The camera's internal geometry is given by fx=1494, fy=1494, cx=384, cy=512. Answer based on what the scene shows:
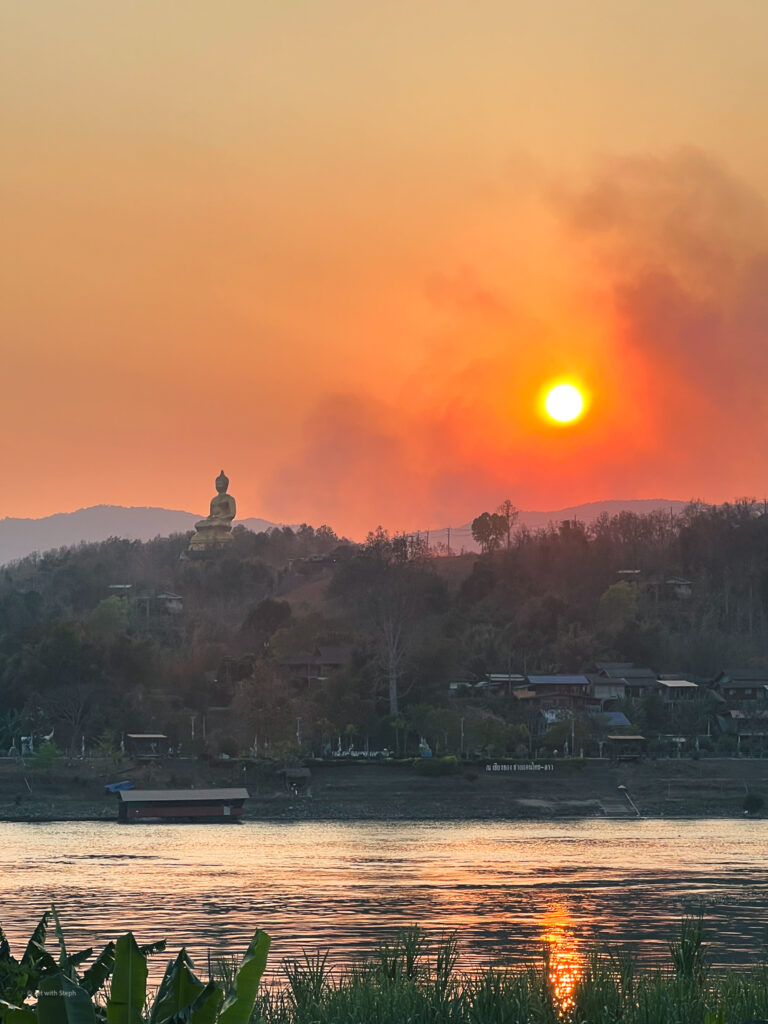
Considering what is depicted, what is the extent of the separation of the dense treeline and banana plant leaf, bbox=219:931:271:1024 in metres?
97.5

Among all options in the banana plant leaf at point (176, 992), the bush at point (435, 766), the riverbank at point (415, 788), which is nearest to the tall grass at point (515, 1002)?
the banana plant leaf at point (176, 992)

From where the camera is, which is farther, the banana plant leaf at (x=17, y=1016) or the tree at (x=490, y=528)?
the tree at (x=490, y=528)

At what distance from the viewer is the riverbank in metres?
93.8

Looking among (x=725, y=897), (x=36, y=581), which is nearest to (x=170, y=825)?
(x=725, y=897)

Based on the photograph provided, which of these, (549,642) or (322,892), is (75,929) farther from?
(549,642)

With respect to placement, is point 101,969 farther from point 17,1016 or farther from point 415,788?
point 415,788

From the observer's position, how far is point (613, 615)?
5640 inches

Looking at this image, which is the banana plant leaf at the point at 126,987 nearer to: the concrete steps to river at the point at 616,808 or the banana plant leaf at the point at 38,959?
the banana plant leaf at the point at 38,959

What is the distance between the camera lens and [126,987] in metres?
10.3

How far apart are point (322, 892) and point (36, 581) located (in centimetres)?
14371

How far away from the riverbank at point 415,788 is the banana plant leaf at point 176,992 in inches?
3187

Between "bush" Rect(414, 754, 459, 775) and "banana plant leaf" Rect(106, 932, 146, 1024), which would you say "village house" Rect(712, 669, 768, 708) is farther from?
"banana plant leaf" Rect(106, 932, 146, 1024)

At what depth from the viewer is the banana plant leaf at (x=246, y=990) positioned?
33.5 feet

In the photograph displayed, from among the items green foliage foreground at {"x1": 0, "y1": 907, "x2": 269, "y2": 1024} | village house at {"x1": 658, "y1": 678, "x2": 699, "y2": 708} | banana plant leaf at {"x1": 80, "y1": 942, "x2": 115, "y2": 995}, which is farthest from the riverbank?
green foliage foreground at {"x1": 0, "y1": 907, "x2": 269, "y2": 1024}
